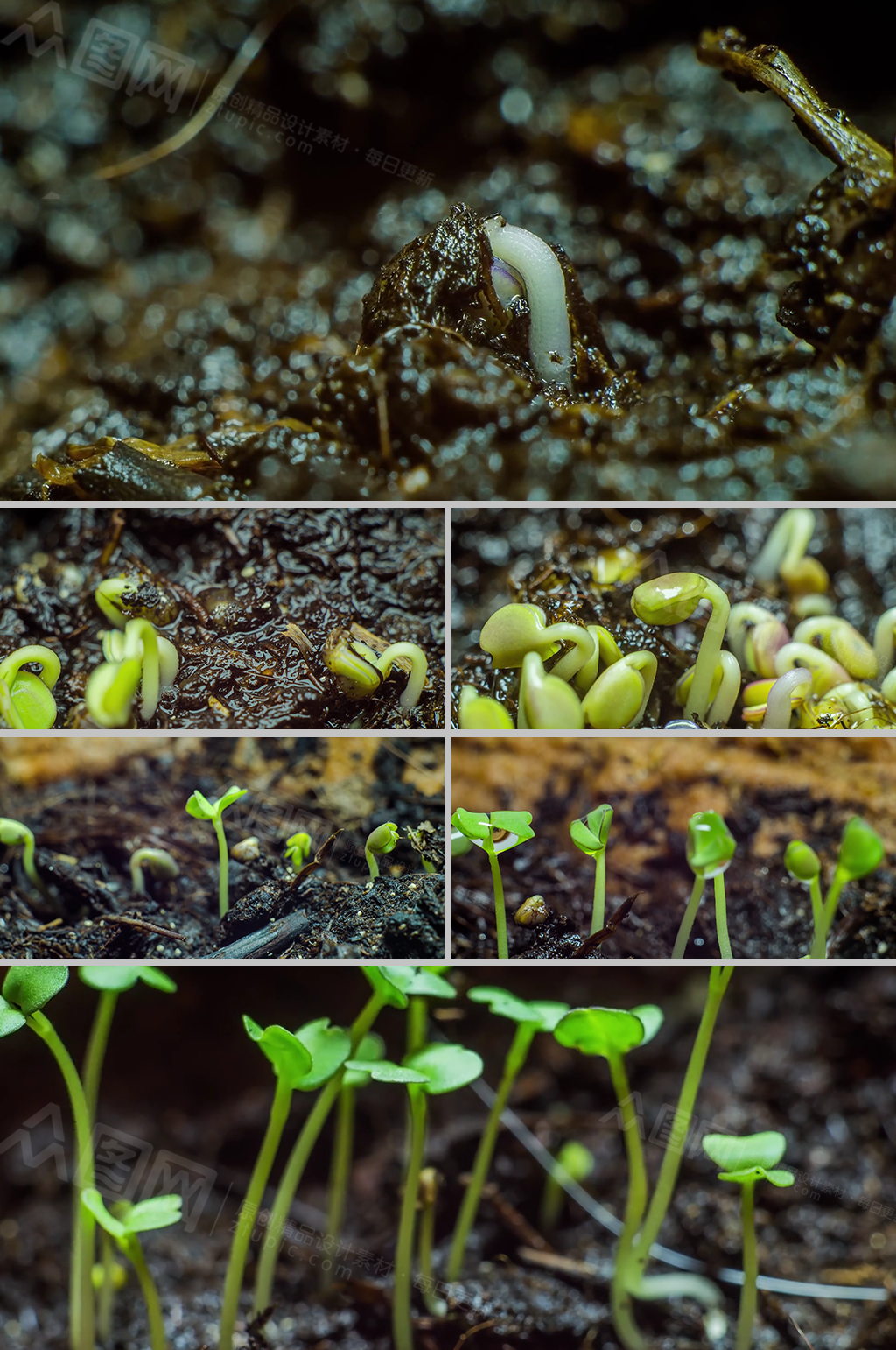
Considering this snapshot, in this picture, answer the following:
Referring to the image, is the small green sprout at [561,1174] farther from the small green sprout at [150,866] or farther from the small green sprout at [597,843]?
the small green sprout at [150,866]

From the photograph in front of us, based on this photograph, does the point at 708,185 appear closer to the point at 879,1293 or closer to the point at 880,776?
the point at 880,776

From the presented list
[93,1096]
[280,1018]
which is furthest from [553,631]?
[93,1096]

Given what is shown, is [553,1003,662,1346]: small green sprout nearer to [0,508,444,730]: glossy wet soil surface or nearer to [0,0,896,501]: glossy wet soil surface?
[0,508,444,730]: glossy wet soil surface

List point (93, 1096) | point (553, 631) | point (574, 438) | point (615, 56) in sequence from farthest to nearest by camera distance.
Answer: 1. point (615, 56)
2. point (93, 1096)
3. point (574, 438)
4. point (553, 631)

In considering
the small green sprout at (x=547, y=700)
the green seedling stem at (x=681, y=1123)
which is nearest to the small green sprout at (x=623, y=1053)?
the green seedling stem at (x=681, y=1123)

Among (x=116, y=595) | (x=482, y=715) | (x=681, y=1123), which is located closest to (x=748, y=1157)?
(x=681, y=1123)
